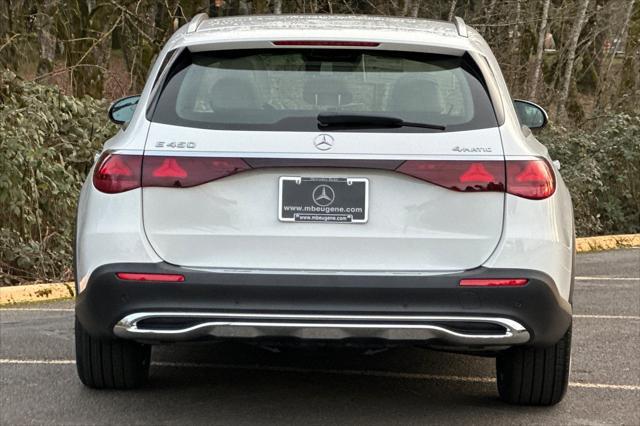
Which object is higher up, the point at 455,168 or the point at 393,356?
the point at 455,168

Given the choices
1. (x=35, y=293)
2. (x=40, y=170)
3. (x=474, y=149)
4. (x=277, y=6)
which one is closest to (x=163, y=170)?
(x=474, y=149)

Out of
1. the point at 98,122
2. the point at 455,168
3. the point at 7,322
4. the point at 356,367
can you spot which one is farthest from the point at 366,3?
the point at 455,168

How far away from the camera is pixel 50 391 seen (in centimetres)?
577

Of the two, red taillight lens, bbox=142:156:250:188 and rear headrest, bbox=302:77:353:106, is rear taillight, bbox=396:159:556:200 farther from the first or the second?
red taillight lens, bbox=142:156:250:188

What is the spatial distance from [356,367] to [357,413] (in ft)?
3.37

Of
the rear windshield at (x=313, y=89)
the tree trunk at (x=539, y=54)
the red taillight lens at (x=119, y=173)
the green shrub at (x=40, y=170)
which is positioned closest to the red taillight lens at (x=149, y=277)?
the red taillight lens at (x=119, y=173)

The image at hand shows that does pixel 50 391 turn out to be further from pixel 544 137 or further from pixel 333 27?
pixel 544 137

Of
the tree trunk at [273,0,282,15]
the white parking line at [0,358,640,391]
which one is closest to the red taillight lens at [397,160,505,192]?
the white parking line at [0,358,640,391]

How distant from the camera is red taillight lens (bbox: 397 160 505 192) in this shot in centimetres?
463

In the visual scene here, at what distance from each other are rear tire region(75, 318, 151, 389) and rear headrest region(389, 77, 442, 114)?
167cm

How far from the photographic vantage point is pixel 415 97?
487cm

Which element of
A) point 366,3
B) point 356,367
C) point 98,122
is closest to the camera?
point 356,367

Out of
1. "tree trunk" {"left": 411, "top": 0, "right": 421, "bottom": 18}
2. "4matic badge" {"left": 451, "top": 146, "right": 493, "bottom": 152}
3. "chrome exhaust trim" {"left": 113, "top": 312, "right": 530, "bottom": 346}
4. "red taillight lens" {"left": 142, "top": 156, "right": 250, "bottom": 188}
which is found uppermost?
"4matic badge" {"left": 451, "top": 146, "right": 493, "bottom": 152}

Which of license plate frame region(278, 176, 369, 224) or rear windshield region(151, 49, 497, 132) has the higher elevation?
rear windshield region(151, 49, 497, 132)
